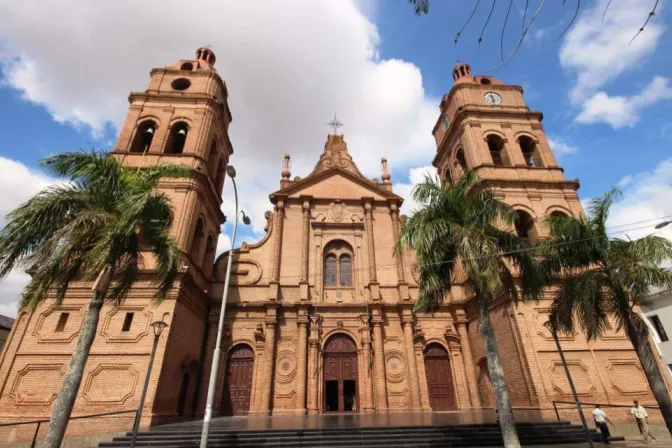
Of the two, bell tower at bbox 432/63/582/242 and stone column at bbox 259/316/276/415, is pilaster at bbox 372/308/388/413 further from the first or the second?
bell tower at bbox 432/63/582/242

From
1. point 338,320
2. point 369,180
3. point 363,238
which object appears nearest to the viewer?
point 338,320

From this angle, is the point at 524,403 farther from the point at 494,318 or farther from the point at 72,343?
the point at 72,343

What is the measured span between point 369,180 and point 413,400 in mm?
14145

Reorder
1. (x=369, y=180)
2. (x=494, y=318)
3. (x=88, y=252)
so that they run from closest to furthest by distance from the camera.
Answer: (x=88, y=252), (x=494, y=318), (x=369, y=180)

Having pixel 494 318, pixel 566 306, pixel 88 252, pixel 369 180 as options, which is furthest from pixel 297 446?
pixel 369 180

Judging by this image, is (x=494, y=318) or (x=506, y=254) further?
(x=494, y=318)

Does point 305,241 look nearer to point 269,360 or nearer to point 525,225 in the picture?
point 269,360

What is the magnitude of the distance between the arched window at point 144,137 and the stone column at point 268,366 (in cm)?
1283

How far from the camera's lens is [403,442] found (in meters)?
11.3

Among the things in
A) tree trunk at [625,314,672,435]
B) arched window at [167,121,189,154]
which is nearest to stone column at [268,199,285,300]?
arched window at [167,121,189,154]

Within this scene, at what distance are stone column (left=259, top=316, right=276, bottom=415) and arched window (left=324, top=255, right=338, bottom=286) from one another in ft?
14.0

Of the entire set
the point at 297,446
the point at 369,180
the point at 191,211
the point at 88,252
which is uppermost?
the point at 369,180

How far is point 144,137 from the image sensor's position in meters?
22.5

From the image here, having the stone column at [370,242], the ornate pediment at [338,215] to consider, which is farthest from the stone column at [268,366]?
the ornate pediment at [338,215]
